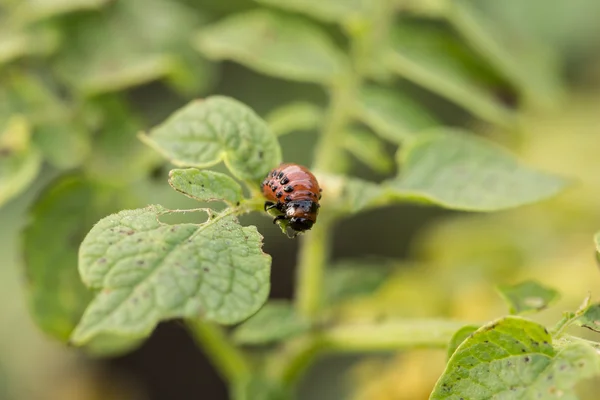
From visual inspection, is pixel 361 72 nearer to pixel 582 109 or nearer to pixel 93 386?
pixel 582 109

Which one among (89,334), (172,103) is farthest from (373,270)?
(172,103)

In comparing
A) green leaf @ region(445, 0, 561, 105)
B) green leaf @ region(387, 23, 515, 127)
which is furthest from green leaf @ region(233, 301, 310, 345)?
green leaf @ region(445, 0, 561, 105)

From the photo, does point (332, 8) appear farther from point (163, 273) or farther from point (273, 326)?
point (163, 273)

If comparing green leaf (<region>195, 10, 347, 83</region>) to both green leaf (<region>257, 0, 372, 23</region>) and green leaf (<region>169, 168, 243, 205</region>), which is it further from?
green leaf (<region>169, 168, 243, 205</region>)

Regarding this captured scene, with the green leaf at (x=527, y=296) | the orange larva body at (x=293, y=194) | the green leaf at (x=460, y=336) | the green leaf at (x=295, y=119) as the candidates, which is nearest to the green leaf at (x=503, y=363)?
the green leaf at (x=460, y=336)

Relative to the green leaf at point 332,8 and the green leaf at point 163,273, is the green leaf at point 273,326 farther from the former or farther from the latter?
the green leaf at point 332,8

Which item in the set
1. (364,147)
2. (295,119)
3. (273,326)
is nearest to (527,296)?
(273,326)
